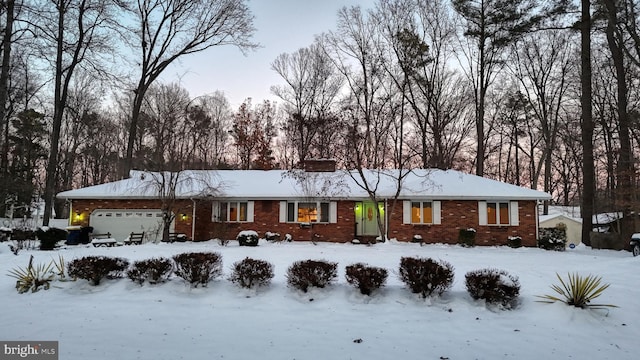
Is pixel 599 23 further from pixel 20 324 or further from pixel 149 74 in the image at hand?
pixel 149 74

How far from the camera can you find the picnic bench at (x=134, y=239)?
53.8 feet

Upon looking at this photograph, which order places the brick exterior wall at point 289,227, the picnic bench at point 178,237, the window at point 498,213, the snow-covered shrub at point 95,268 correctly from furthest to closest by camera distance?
1. the brick exterior wall at point 289,227
2. the picnic bench at point 178,237
3. the window at point 498,213
4. the snow-covered shrub at point 95,268

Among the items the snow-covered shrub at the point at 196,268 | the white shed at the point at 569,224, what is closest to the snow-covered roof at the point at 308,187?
the white shed at the point at 569,224

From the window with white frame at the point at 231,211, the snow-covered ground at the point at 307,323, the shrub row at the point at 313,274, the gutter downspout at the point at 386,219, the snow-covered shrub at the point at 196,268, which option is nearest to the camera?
the snow-covered ground at the point at 307,323

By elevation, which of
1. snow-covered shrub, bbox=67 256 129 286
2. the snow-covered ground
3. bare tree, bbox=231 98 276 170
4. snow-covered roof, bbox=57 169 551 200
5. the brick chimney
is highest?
bare tree, bbox=231 98 276 170

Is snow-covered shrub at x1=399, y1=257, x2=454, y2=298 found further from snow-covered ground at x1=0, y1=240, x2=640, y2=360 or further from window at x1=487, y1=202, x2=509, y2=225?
window at x1=487, y1=202, x2=509, y2=225

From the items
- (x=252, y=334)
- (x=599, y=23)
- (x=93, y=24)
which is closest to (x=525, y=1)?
(x=599, y=23)

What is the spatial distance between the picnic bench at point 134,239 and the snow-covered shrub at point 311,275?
39.3 ft

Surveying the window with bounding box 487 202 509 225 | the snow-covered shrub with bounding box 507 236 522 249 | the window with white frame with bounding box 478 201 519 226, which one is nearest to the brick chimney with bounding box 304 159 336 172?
the window with white frame with bounding box 478 201 519 226

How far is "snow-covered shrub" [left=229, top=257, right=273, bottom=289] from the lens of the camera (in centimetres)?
716

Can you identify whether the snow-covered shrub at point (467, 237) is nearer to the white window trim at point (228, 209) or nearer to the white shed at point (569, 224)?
the white shed at point (569, 224)

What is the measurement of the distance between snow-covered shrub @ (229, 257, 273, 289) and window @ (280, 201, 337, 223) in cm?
1091

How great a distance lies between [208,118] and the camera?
28.9 metres

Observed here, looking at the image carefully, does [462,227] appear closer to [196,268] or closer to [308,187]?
[308,187]
